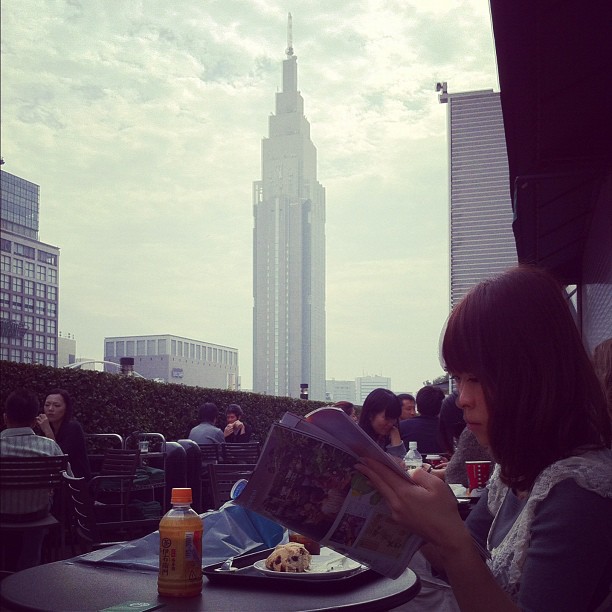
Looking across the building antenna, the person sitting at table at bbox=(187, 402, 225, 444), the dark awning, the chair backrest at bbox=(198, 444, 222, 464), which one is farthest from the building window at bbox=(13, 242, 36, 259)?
the person sitting at table at bbox=(187, 402, 225, 444)

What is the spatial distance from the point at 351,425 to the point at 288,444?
114mm

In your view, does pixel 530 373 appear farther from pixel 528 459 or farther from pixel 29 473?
pixel 29 473

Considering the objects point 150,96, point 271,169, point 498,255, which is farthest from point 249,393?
point 150,96

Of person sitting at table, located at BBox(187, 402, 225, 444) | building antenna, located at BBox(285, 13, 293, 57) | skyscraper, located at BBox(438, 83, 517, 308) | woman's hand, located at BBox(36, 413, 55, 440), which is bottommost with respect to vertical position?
person sitting at table, located at BBox(187, 402, 225, 444)

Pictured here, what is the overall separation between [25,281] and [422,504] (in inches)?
33.7

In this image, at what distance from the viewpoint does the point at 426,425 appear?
5.27 m

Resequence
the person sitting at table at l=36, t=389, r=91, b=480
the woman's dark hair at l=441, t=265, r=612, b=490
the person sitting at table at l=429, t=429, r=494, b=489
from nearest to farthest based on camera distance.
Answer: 1. the woman's dark hair at l=441, t=265, r=612, b=490
2. the person sitting at table at l=36, t=389, r=91, b=480
3. the person sitting at table at l=429, t=429, r=494, b=489

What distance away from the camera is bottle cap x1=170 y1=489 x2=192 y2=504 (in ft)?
3.94

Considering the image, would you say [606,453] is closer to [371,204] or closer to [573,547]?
[573,547]

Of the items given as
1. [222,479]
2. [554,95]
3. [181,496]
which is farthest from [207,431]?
[181,496]

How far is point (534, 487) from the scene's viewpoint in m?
0.98

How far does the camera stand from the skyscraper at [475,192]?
8.50 metres

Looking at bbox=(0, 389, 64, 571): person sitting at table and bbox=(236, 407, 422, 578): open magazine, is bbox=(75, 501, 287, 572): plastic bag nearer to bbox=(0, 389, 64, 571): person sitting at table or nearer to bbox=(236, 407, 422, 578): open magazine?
bbox=(0, 389, 64, 571): person sitting at table

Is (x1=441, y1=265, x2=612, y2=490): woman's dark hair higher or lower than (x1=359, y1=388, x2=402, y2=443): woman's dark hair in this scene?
higher
